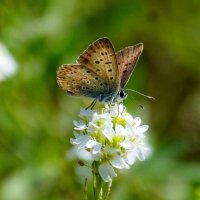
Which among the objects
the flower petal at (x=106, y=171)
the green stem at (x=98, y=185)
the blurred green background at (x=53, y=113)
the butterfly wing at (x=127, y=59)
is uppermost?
the butterfly wing at (x=127, y=59)

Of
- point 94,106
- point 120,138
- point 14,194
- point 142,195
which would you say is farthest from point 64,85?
point 142,195

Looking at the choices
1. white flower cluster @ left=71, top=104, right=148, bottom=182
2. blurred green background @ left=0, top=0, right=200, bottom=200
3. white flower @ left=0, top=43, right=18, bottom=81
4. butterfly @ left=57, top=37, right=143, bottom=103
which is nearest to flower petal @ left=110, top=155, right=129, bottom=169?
white flower cluster @ left=71, top=104, right=148, bottom=182

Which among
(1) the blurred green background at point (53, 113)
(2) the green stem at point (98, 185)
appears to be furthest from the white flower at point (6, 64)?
(2) the green stem at point (98, 185)

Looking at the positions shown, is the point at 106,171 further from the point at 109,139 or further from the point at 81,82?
the point at 81,82

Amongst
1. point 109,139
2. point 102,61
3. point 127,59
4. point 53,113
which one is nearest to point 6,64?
point 53,113

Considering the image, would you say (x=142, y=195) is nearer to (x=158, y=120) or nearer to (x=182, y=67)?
(x=158, y=120)

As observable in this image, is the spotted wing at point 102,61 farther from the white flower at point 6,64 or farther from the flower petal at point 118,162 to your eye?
the white flower at point 6,64

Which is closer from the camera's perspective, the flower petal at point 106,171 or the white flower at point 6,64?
the flower petal at point 106,171
